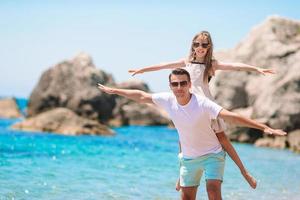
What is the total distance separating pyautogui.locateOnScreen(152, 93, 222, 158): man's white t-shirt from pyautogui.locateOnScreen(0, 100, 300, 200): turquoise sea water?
564 cm

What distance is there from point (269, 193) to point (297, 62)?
21062mm

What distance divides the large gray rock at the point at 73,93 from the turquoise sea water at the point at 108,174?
2466 cm

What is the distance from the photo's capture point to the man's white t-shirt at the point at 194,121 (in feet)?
23.0

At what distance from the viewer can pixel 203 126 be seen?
7.12m

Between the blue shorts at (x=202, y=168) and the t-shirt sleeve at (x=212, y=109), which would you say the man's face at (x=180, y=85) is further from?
the blue shorts at (x=202, y=168)

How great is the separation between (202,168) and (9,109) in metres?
64.9

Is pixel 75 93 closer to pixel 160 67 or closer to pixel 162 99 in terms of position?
pixel 160 67

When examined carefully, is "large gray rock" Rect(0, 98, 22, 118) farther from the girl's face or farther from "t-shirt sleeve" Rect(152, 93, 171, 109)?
Result: "t-shirt sleeve" Rect(152, 93, 171, 109)

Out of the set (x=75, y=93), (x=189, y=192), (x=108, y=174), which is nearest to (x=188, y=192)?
(x=189, y=192)

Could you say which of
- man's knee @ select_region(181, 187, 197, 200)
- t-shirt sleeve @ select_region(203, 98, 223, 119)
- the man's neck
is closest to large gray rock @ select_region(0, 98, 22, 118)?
man's knee @ select_region(181, 187, 197, 200)

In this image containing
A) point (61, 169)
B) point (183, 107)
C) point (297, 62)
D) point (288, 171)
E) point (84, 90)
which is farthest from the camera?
point (84, 90)

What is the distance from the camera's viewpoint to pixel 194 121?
7051mm

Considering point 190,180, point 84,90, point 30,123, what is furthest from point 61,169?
point 84,90

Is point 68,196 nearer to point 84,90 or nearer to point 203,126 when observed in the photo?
point 203,126
